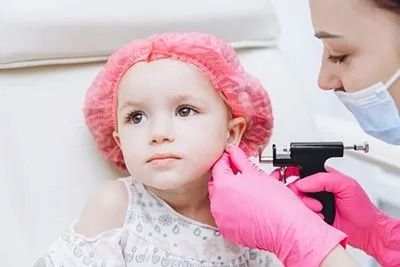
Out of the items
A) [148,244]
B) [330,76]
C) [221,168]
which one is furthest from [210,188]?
[330,76]

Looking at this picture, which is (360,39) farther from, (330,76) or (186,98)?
(186,98)

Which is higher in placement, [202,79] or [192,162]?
[202,79]

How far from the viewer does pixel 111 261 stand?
127 cm

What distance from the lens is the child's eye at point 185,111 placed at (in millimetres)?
1287

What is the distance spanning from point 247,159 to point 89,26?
1.51 feet

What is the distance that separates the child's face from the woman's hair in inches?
12.1

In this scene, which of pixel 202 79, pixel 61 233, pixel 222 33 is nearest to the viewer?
pixel 202 79

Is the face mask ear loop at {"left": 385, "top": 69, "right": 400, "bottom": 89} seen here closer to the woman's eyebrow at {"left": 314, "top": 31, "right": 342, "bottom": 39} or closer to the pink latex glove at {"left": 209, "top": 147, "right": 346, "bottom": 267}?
the woman's eyebrow at {"left": 314, "top": 31, "right": 342, "bottom": 39}

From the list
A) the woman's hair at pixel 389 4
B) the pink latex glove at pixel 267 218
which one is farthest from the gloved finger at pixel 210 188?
the woman's hair at pixel 389 4

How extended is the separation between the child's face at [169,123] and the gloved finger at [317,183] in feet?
0.48

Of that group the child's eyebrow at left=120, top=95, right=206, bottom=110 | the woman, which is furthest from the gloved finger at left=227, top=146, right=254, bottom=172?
the child's eyebrow at left=120, top=95, right=206, bottom=110

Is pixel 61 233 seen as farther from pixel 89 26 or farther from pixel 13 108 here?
pixel 89 26

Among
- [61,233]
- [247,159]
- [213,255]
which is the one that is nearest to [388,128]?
[247,159]

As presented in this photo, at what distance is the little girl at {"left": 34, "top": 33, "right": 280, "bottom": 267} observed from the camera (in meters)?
1.27
